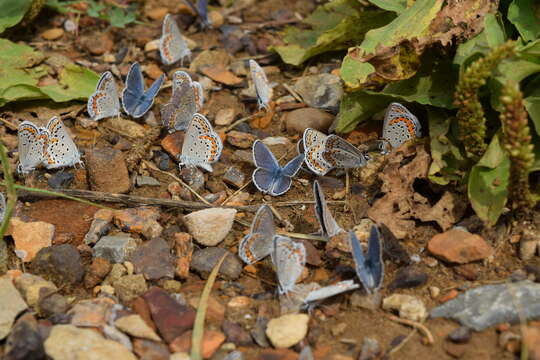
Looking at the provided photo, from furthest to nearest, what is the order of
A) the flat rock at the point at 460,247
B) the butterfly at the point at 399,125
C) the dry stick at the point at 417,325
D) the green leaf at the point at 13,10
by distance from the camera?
1. the green leaf at the point at 13,10
2. the butterfly at the point at 399,125
3. the flat rock at the point at 460,247
4. the dry stick at the point at 417,325

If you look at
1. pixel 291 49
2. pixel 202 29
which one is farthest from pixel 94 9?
pixel 291 49

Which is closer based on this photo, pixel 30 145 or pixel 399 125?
pixel 399 125

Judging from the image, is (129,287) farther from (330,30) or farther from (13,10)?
(13,10)

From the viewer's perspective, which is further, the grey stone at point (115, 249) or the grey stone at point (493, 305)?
the grey stone at point (115, 249)

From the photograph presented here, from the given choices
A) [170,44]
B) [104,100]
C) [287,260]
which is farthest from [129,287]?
[170,44]

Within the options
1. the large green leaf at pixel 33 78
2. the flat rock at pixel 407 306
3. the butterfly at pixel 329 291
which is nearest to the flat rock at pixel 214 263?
the butterfly at pixel 329 291

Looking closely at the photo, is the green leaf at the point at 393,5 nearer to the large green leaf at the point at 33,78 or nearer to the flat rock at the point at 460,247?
the flat rock at the point at 460,247

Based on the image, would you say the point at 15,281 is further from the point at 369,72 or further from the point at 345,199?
the point at 369,72
